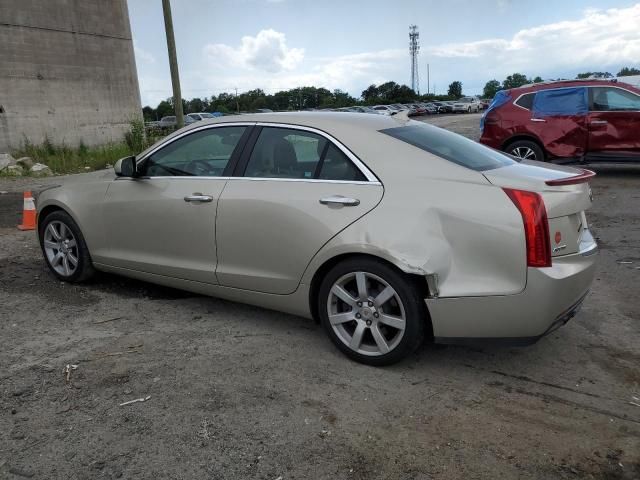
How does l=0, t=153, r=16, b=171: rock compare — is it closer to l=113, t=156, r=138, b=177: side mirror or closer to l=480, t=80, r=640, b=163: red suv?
l=113, t=156, r=138, b=177: side mirror

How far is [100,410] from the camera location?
306 centimetres

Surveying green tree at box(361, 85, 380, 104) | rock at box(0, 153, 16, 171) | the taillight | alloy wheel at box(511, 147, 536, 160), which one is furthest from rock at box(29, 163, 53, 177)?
green tree at box(361, 85, 380, 104)

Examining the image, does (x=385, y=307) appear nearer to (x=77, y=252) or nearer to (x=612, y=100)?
(x=77, y=252)

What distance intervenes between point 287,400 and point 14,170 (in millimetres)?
14051

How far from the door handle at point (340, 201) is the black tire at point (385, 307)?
340mm

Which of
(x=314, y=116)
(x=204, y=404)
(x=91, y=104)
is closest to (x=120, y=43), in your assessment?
(x=91, y=104)

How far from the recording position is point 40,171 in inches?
580

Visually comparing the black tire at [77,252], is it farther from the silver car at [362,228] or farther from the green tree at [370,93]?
the green tree at [370,93]

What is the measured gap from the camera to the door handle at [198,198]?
4047mm

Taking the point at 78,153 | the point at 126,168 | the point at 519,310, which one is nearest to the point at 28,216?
the point at 126,168

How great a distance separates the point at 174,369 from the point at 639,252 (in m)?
4.94

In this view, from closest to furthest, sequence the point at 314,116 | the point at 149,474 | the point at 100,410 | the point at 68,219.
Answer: the point at 149,474 < the point at 100,410 < the point at 314,116 < the point at 68,219

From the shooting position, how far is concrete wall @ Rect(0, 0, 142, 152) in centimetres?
1658

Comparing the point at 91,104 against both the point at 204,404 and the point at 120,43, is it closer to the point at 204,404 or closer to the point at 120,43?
the point at 120,43
